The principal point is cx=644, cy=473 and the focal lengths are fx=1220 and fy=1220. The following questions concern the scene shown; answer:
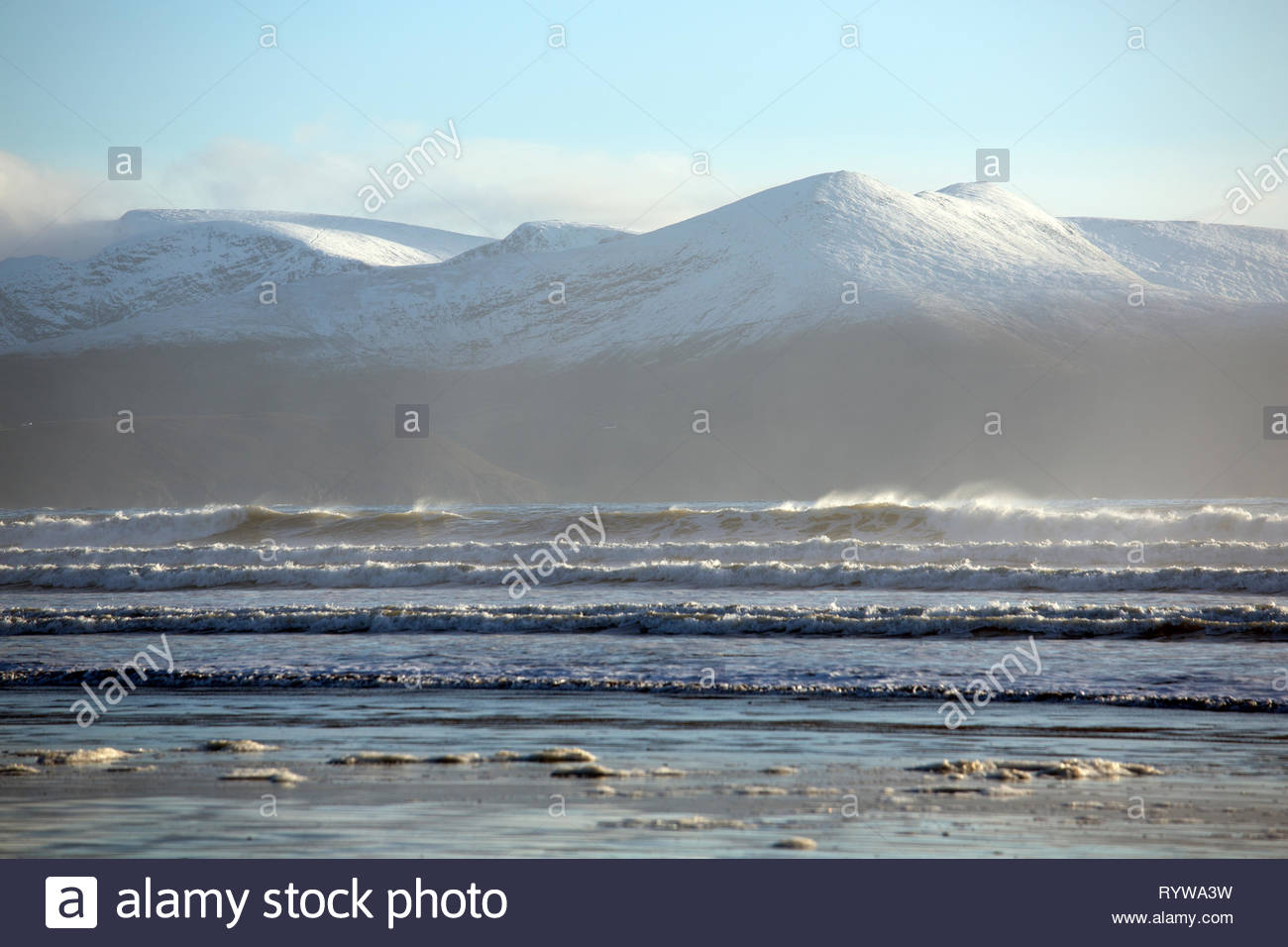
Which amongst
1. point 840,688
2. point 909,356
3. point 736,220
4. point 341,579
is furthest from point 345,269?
point 840,688

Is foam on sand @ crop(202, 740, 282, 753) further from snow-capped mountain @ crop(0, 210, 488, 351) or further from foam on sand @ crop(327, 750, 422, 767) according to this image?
snow-capped mountain @ crop(0, 210, 488, 351)

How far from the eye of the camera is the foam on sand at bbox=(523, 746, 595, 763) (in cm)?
780

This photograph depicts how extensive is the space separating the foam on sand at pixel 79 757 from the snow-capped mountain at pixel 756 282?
114035mm

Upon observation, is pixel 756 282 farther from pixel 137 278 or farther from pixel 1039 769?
pixel 1039 769

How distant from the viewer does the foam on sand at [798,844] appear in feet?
18.1

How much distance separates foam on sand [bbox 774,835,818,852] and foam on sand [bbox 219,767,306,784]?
3.06 metres

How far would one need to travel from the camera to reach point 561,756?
25.9ft

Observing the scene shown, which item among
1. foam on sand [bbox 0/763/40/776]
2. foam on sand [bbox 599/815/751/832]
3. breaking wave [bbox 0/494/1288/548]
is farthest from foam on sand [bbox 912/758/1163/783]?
breaking wave [bbox 0/494/1288/548]

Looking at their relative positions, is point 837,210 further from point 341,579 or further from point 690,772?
point 690,772

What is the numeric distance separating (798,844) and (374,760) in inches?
130

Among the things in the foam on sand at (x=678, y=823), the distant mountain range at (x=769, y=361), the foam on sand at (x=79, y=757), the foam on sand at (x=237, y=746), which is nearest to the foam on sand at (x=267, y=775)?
the foam on sand at (x=237, y=746)

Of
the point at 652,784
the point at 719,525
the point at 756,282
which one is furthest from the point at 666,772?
the point at 756,282

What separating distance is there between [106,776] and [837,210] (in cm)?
13169
